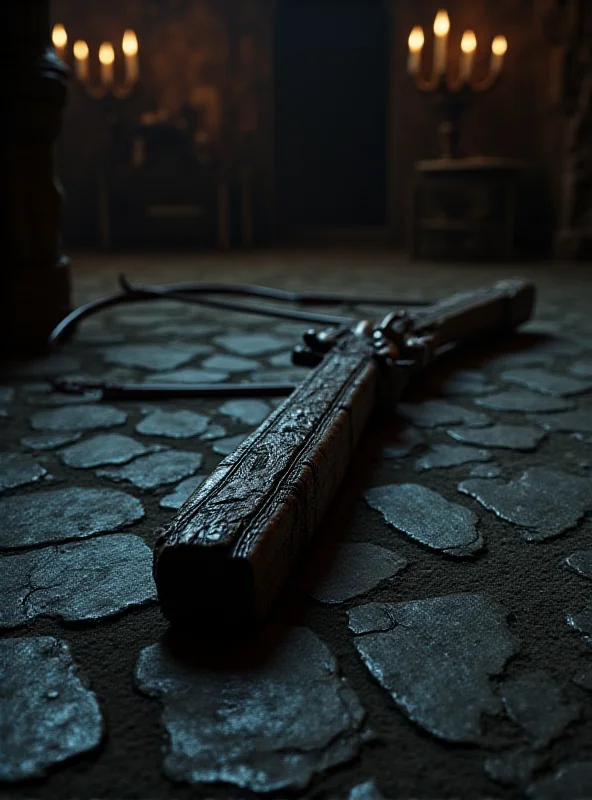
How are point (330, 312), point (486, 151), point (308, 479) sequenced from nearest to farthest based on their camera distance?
point (308, 479) < point (330, 312) < point (486, 151)

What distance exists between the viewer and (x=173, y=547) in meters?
1.00

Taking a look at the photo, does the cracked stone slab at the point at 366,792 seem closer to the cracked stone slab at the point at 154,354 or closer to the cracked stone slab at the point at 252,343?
the cracked stone slab at the point at 154,354

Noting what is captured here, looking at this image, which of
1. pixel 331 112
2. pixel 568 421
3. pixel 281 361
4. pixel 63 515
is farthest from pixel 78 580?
pixel 331 112

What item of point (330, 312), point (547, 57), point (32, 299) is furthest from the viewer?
point (547, 57)

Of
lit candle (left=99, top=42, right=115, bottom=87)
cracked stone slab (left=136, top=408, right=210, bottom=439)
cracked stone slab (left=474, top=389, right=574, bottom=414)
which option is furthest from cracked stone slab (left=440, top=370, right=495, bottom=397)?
lit candle (left=99, top=42, right=115, bottom=87)

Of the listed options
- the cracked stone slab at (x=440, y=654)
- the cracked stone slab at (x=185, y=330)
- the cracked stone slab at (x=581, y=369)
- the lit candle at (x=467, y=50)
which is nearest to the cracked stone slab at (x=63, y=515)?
the cracked stone slab at (x=440, y=654)

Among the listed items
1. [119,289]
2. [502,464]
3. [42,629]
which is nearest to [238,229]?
[119,289]

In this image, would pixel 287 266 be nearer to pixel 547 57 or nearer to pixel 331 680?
pixel 547 57

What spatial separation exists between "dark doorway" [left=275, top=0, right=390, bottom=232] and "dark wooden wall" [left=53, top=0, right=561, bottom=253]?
116cm

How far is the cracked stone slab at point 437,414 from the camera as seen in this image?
210 centimetres

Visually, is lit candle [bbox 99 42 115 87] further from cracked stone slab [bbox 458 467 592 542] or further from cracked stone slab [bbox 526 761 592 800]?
cracked stone slab [bbox 526 761 592 800]

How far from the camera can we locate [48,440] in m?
1.94

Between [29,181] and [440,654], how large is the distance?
8.66ft

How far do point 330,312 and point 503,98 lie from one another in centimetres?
547
